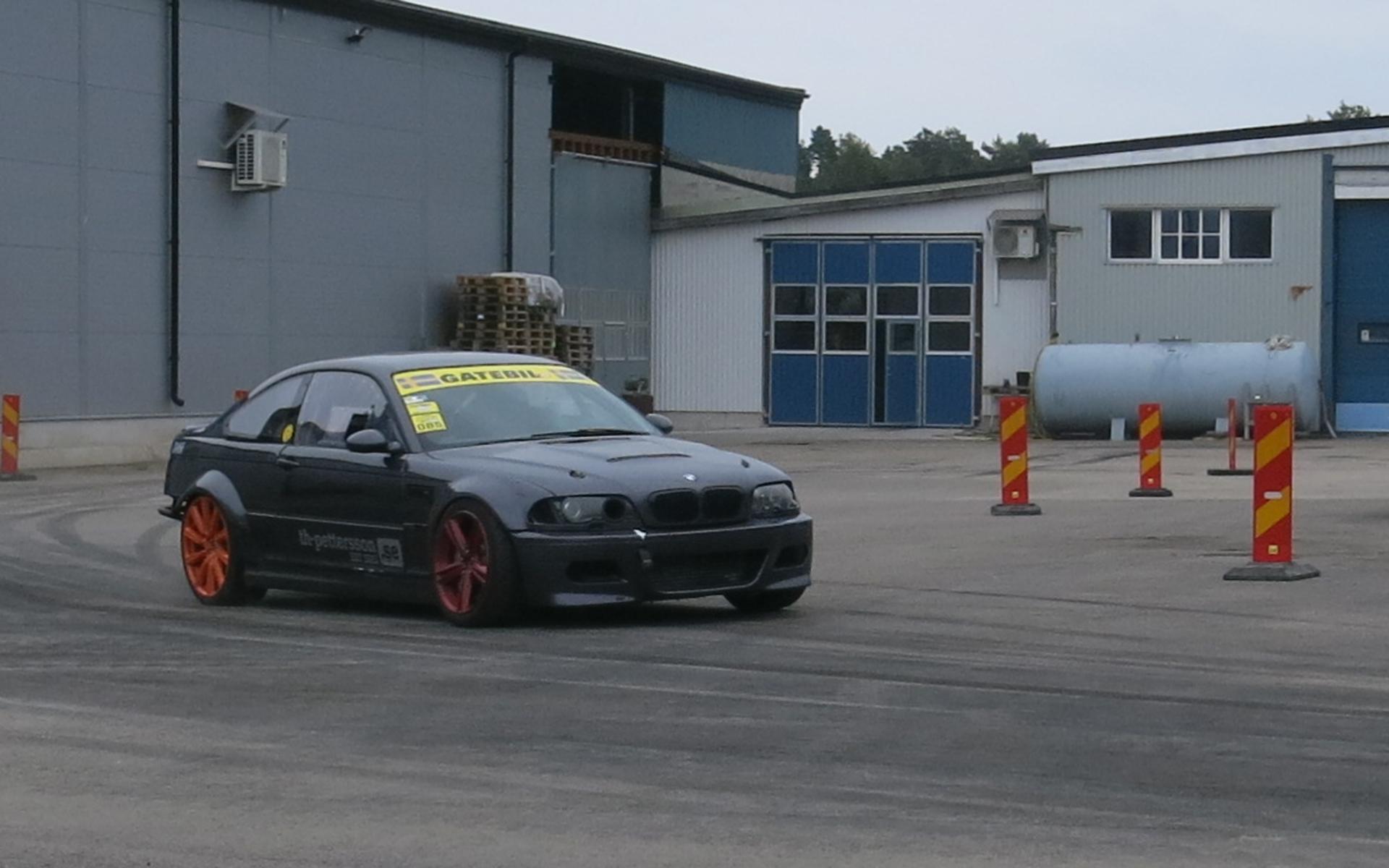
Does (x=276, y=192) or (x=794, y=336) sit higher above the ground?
(x=276, y=192)

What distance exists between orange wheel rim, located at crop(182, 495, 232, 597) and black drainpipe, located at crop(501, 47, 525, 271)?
93.2 ft

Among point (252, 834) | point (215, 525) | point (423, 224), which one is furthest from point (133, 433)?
point (252, 834)

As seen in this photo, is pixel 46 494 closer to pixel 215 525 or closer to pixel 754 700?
pixel 215 525

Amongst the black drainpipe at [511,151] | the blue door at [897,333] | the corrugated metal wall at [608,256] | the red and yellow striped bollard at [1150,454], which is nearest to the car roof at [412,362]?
the red and yellow striped bollard at [1150,454]

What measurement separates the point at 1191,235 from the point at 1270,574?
28.2 meters

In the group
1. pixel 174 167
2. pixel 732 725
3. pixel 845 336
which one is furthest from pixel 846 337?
pixel 732 725

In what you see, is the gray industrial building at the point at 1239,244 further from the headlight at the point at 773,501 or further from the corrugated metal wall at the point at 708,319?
the headlight at the point at 773,501

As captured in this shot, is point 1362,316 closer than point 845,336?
Yes

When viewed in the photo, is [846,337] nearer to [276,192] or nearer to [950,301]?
[950,301]

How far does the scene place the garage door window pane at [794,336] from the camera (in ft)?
148

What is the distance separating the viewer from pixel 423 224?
3988 centimetres

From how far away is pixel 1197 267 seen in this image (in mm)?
41500

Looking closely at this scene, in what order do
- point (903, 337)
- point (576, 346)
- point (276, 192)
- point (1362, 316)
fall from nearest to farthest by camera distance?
point (276, 192) → point (1362, 316) → point (576, 346) → point (903, 337)

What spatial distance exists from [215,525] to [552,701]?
16.2 feet
